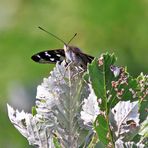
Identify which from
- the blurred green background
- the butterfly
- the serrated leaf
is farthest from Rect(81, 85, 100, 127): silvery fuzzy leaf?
the blurred green background

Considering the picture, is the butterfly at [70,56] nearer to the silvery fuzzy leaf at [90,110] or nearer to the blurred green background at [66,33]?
the silvery fuzzy leaf at [90,110]

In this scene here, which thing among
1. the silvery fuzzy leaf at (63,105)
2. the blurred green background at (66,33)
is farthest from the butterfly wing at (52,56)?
the blurred green background at (66,33)

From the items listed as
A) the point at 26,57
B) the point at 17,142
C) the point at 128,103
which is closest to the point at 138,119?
the point at 128,103

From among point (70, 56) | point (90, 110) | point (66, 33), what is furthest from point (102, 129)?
point (66, 33)

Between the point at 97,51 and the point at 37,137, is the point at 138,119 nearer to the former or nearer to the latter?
the point at 37,137

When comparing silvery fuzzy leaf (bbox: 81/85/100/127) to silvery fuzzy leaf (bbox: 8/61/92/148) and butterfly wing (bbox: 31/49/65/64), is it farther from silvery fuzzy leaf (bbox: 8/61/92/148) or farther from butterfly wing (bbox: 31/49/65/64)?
butterfly wing (bbox: 31/49/65/64)

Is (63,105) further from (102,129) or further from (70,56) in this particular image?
(70,56)
